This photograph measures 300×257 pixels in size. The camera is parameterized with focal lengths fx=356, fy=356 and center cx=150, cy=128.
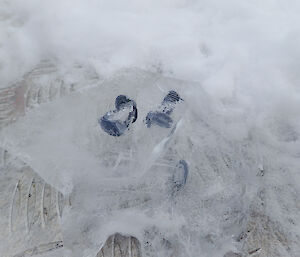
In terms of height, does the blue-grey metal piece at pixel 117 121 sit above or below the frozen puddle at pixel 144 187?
above

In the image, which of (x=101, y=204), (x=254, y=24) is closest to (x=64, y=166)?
(x=101, y=204)

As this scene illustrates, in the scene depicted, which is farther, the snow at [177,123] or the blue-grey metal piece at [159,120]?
the blue-grey metal piece at [159,120]

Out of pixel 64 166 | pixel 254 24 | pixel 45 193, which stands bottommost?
pixel 45 193

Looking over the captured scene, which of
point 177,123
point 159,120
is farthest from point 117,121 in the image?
point 177,123

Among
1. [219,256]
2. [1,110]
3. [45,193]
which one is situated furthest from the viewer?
[1,110]

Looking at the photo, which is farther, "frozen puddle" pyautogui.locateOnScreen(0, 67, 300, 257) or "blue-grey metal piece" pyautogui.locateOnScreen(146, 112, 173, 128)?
"blue-grey metal piece" pyautogui.locateOnScreen(146, 112, 173, 128)

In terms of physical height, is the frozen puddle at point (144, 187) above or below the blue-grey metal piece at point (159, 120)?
below

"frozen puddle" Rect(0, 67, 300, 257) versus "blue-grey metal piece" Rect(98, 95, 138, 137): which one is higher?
"blue-grey metal piece" Rect(98, 95, 138, 137)

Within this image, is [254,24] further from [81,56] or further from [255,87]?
[81,56]
